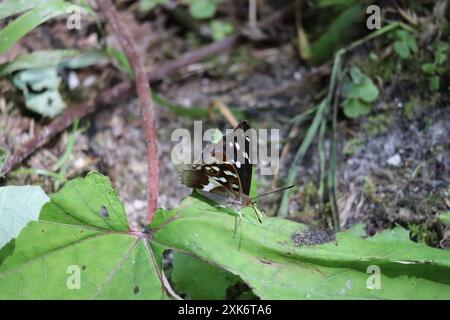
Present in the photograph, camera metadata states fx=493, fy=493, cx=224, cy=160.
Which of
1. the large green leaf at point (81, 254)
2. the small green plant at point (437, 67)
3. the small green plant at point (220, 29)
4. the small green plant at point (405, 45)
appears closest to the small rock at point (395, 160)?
the small green plant at point (437, 67)

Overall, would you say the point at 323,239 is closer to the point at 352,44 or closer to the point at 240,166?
the point at 240,166

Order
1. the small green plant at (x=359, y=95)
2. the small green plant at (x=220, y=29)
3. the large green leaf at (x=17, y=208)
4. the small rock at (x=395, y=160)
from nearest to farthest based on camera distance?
1. the large green leaf at (x=17, y=208)
2. the small rock at (x=395, y=160)
3. the small green plant at (x=359, y=95)
4. the small green plant at (x=220, y=29)

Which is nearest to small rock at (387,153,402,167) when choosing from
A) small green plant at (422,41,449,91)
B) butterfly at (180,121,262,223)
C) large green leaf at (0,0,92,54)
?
small green plant at (422,41,449,91)

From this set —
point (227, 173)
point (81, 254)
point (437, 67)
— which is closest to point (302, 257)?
point (227, 173)

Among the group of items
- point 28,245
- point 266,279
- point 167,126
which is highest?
Result: point 167,126

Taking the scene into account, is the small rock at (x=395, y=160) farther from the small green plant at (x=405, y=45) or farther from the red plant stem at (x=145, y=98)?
the red plant stem at (x=145, y=98)
